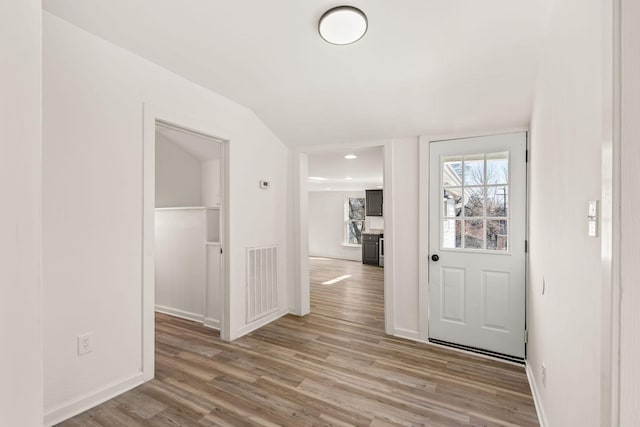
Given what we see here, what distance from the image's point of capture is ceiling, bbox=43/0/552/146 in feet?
5.77

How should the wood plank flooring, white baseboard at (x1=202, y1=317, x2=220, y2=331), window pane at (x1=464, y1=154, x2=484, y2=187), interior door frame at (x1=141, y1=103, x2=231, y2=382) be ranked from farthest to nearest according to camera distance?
white baseboard at (x1=202, y1=317, x2=220, y2=331), window pane at (x1=464, y1=154, x2=484, y2=187), interior door frame at (x1=141, y1=103, x2=231, y2=382), the wood plank flooring

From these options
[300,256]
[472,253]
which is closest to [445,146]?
[472,253]

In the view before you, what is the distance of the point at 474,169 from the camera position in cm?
279

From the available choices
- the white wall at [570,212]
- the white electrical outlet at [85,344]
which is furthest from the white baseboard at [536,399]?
the white electrical outlet at [85,344]

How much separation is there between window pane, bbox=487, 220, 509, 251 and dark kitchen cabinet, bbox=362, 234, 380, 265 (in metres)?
4.95

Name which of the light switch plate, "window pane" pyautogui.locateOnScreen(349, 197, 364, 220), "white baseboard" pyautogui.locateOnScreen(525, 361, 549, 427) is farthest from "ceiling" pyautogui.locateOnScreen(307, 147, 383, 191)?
the light switch plate

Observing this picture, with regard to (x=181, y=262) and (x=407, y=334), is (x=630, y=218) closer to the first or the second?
(x=407, y=334)

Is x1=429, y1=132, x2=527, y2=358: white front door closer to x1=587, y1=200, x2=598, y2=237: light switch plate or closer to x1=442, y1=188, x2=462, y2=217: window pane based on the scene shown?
x1=442, y1=188, x2=462, y2=217: window pane

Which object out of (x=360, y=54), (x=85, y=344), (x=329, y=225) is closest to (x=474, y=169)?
(x=360, y=54)

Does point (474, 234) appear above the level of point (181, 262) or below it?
above

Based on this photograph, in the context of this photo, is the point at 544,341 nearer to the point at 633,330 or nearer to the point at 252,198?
the point at 633,330

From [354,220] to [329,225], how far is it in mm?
807

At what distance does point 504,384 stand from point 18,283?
2.84 metres

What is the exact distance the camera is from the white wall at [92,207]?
175 centimetres
